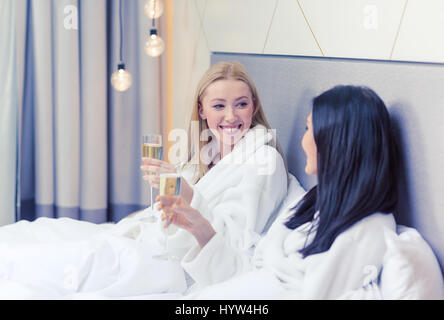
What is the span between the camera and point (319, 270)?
838 millimetres

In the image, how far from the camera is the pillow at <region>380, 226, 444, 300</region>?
81 centimetres

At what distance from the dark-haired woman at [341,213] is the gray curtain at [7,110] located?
1.56 metres

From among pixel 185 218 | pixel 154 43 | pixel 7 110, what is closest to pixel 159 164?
pixel 185 218

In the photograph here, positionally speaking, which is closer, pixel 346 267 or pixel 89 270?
pixel 346 267

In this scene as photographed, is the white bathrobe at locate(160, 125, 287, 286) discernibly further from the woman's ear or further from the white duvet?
the woman's ear

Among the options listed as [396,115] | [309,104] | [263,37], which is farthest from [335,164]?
[263,37]

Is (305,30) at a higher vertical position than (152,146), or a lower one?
higher

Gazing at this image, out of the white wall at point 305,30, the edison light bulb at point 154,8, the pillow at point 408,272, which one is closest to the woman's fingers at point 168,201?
the pillow at point 408,272

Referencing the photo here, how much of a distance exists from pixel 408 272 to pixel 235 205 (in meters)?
0.53

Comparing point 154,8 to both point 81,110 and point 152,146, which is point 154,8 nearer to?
point 81,110

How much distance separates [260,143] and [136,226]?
429 mm

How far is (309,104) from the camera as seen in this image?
1.30 m

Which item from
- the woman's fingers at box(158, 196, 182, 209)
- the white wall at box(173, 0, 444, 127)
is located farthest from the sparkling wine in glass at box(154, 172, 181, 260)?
the white wall at box(173, 0, 444, 127)
